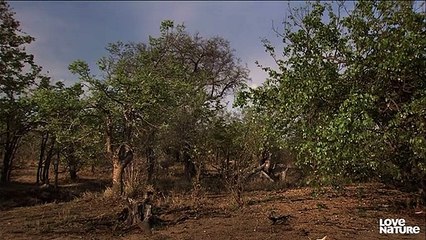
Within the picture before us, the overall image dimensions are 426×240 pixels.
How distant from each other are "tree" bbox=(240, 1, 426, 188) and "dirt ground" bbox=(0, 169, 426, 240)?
1124 millimetres

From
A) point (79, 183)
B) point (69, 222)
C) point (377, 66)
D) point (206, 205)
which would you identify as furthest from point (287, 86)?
point (79, 183)

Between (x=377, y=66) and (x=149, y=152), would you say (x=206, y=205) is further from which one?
(x=377, y=66)

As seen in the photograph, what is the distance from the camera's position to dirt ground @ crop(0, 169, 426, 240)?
27.5ft

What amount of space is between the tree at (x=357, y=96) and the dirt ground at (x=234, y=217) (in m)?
1.12

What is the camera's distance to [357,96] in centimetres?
714

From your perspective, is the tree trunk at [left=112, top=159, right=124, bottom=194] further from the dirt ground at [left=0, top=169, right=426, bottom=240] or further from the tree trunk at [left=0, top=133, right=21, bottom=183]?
the tree trunk at [left=0, top=133, right=21, bottom=183]

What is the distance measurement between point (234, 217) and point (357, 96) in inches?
179

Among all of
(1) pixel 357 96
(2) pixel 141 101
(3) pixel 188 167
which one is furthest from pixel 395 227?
(3) pixel 188 167

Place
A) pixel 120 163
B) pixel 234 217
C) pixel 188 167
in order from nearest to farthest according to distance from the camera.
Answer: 1. pixel 234 217
2. pixel 120 163
3. pixel 188 167

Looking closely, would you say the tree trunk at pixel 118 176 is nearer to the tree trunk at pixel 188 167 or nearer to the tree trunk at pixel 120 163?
the tree trunk at pixel 120 163

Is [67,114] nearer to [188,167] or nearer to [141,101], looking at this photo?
[141,101]

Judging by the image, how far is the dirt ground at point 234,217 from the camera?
8367mm

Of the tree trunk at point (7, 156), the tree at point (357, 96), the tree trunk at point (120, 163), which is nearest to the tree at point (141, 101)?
the tree trunk at point (120, 163)

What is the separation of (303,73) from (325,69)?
0.45 metres
